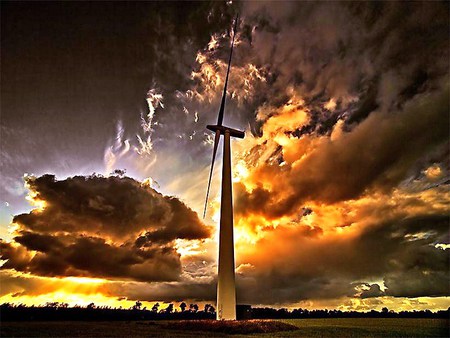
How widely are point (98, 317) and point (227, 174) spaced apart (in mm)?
60404

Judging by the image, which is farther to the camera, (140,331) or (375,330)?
(375,330)

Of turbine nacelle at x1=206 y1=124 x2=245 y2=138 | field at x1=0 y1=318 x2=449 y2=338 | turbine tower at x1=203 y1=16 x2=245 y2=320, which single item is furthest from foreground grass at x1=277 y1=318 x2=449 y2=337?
turbine nacelle at x1=206 y1=124 x2=245 y2=138

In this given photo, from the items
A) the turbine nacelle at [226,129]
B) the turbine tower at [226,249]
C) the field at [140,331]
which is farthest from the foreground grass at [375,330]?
the turbine nacelle at [226,129]

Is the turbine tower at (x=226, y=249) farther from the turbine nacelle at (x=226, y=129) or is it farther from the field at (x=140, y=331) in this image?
the field at (x=140, y=331)

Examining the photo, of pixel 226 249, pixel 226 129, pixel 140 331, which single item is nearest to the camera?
pixel 140 331

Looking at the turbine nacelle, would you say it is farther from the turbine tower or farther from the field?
the field

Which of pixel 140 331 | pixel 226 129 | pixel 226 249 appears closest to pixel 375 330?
pixel 226 249

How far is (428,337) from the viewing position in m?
50.9

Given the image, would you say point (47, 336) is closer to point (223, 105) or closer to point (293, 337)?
point (293, 337)

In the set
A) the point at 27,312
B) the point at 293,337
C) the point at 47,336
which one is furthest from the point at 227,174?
the point at 27,312

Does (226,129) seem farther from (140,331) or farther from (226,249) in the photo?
(140,331)

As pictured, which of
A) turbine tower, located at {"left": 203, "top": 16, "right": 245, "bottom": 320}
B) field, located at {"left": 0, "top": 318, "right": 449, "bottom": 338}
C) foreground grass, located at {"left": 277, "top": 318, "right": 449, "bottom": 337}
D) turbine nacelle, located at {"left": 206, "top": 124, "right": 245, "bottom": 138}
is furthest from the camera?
turbine nacelle, located at {"left": 206, "top": 124, "right": 245, "bottom": 138}

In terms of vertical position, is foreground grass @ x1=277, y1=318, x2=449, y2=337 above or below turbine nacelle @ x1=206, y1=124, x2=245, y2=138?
below

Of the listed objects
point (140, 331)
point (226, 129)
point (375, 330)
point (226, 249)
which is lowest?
point (140, 331)
